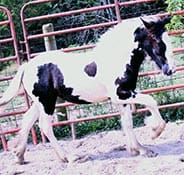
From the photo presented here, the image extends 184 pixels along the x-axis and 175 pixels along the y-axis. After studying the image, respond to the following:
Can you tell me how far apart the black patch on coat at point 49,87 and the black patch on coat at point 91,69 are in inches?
11.4

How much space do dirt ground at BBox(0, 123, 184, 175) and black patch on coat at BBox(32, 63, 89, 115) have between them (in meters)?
0.62

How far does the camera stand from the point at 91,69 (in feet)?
17.7

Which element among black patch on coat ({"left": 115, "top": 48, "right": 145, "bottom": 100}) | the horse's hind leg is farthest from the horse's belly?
the horse's hind leg

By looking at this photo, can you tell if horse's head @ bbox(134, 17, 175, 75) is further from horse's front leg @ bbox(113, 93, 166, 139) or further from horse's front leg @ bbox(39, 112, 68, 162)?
horse's front leg @ bbox(39, 112, 68, 162)

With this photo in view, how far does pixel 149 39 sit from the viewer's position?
513cm

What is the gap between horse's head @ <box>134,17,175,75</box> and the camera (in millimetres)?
5047

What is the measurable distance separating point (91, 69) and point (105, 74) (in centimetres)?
16

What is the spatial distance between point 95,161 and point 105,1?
288 inches

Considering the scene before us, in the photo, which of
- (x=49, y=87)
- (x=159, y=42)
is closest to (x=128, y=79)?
(x=159, y=42)

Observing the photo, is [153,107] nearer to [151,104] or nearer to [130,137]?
[151,104]

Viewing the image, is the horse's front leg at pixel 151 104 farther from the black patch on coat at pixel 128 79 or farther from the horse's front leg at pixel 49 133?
the horse's front leg at pixel 49 133

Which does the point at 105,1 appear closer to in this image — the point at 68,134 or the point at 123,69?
the point at 68,134

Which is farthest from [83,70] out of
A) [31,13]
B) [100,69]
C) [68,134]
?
[31,13]

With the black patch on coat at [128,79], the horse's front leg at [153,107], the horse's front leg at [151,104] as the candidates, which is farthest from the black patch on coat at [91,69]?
the horse's front leg at [153,107]
